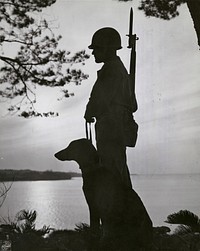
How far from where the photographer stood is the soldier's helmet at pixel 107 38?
2.88 m

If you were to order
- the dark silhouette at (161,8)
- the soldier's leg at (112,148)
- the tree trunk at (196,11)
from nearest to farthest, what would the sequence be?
the soldier's leg at (112,148) < the tree trunk at (196,11) < the dark silhouette at (161,8)

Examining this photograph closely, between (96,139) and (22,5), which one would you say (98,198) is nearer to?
(96,139)

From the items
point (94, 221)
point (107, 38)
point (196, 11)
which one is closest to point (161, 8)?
point (196, 11)

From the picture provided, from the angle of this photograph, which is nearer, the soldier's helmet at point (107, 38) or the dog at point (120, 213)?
the dog at point (120, 213)

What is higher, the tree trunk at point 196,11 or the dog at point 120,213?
the tree trunk at point 196,11

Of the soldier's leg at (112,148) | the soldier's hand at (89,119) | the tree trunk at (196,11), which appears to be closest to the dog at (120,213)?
the soldier's leg at (112,148)

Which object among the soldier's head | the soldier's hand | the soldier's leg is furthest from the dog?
the soldier's head

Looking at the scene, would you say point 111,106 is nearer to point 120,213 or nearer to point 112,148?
point 112,148

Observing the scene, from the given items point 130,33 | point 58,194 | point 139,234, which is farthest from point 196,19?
point 58,194

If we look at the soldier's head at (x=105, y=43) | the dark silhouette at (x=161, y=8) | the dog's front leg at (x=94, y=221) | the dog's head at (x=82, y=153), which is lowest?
the dog's front leg at (x=94, y=221)

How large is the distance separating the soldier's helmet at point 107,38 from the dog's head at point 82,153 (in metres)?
0.69

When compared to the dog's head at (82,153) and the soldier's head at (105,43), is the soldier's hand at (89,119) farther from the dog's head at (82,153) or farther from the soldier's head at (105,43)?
the soldier's head at (105,43)

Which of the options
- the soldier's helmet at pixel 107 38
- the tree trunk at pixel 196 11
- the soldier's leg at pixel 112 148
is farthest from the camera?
the tree trunk at pixel 196 11

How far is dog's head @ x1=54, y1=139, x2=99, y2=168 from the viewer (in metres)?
2.85
